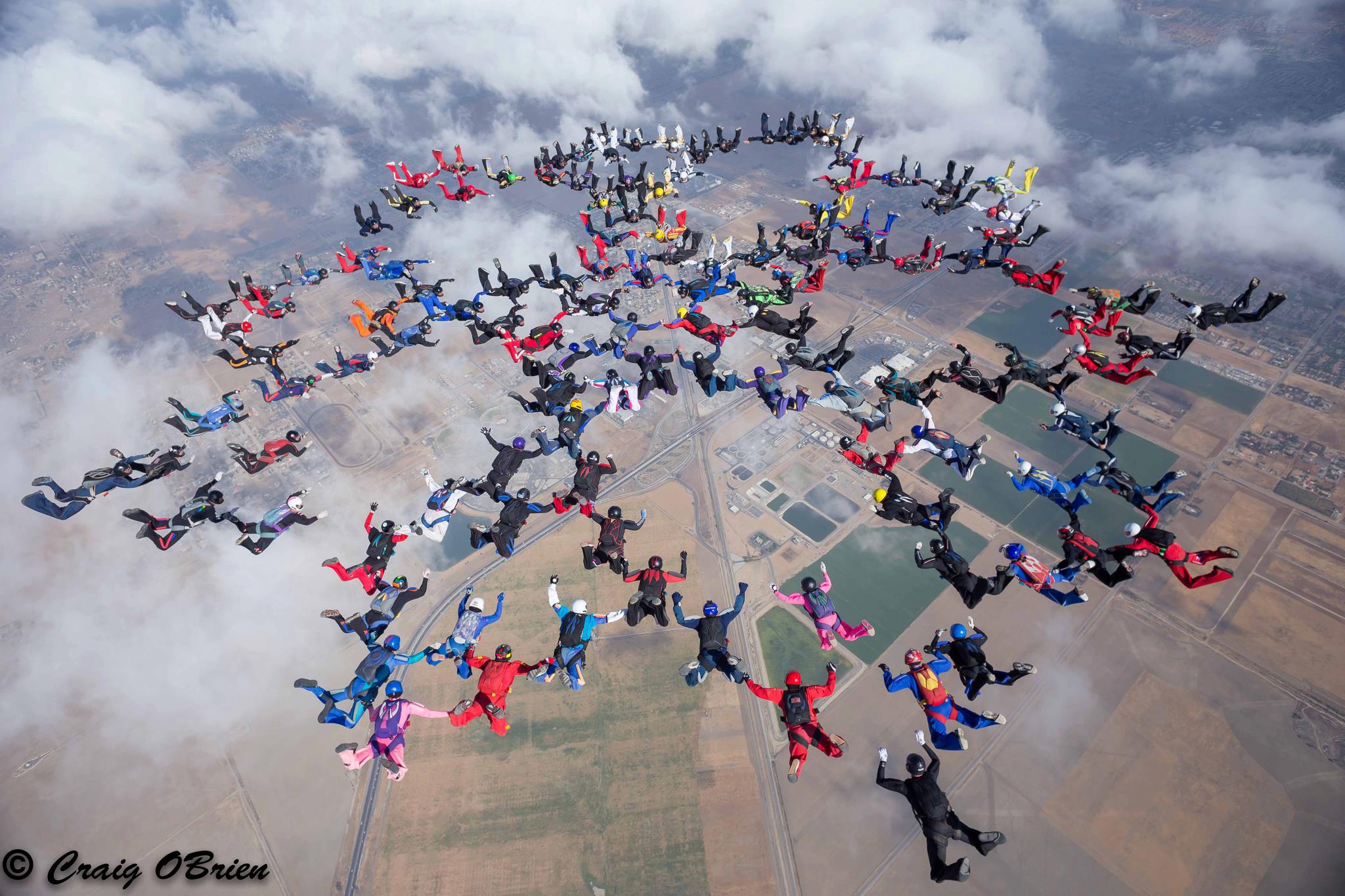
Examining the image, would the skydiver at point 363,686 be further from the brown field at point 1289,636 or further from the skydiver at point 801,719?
the brown field at point 1289,636

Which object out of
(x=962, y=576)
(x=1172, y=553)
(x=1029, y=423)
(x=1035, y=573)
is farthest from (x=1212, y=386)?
(x=962, y=576)

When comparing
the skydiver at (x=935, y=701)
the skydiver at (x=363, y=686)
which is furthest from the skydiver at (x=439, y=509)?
the skydiver at (x=935, y=701)

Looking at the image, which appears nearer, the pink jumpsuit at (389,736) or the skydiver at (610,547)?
the pink jumpsuit at (389,736)

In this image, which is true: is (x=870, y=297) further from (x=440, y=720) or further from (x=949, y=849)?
(x=440, y=720)

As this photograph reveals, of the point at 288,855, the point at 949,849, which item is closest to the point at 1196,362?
the point at 949,849

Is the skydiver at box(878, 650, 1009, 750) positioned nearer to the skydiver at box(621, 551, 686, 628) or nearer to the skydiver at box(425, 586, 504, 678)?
the skydiver at box(621, 551, 686, 628)

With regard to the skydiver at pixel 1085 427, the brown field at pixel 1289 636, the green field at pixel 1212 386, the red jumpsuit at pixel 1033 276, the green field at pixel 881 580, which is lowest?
the green field at pixel 881 580

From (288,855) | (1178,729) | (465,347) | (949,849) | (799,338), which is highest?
(799,338)
